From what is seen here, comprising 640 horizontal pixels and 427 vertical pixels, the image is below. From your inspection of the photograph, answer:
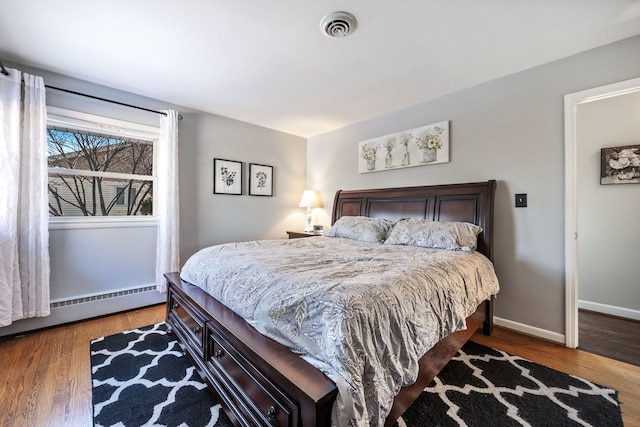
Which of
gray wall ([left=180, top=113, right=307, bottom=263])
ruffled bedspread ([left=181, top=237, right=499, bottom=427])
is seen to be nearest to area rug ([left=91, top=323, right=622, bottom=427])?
ruffled bedspread ([left=181, top=237, right=499, bottom=427])

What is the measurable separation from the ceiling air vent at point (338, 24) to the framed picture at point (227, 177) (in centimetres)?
232

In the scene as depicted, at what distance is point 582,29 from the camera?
6.11 feet

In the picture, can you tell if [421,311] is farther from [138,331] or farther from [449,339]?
[138,331]

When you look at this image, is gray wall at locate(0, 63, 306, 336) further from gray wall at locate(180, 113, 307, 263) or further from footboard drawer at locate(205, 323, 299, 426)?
footboard drawer at locate(205, 323, 299, 426)

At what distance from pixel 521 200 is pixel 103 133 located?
170 inches

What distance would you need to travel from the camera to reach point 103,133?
2.83 metres

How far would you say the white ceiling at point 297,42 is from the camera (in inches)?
65.9

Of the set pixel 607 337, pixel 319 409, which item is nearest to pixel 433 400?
pixel 319 409

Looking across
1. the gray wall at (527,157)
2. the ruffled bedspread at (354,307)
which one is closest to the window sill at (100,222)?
the ruffled bedspread at (354,307)

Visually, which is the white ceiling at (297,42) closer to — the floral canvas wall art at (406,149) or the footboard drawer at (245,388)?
the floral canvas wall art at (406,149)

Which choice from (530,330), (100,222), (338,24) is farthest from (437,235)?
(100,222)

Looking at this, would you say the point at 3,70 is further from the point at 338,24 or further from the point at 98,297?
the point at 338,24

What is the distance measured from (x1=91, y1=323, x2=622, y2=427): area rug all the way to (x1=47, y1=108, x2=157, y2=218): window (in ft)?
5.09

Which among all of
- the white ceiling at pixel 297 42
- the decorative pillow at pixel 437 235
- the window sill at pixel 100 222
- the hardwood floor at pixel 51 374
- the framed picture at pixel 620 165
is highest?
the white ceiling at pixel 297 42
